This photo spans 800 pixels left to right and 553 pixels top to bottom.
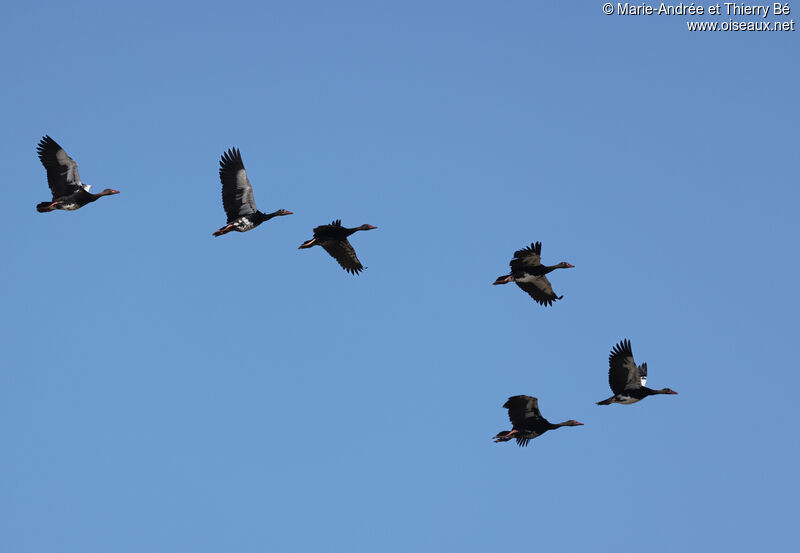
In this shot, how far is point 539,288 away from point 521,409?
6.16 m

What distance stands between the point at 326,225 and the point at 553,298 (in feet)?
31.7

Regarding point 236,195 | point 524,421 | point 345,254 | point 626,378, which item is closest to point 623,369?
point 626,378

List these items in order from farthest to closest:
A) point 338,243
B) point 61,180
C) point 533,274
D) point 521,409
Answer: point 338,243 < point 533,274 < point 61,180 < point 521,409

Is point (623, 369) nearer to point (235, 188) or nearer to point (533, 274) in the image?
point (533, 274)

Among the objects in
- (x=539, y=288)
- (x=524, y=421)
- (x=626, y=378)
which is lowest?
(x=524, y=421)

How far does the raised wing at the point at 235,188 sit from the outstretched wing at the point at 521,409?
12197 mm

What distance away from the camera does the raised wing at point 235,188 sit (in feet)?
120

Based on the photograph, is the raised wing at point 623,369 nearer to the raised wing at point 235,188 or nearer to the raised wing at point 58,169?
the raised wing at point 235,188

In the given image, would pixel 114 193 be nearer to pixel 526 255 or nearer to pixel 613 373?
pixel 526 255

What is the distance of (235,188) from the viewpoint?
121 ft

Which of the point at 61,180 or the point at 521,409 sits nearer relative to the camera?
the point at 521,409

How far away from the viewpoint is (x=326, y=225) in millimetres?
38062

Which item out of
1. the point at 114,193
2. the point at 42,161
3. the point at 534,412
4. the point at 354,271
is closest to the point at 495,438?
the point at 534,412

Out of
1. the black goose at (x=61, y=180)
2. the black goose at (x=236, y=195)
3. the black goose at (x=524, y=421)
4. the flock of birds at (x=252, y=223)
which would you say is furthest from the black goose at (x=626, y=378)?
the black goose at (x=61, y=180)
